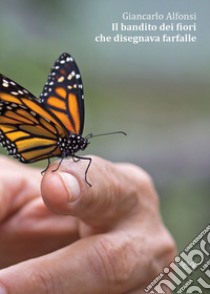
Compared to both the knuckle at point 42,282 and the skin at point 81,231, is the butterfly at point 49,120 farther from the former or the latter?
the knuckle at point 42,282

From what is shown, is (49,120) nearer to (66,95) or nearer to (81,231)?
(66,95)

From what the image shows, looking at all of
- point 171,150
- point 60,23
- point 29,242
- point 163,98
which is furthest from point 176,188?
point 29,242

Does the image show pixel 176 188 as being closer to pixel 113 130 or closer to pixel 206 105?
pixel 206 105

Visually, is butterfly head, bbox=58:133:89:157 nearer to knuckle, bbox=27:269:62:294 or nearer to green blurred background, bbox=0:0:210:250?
knuckle, bbox=27:269:62:294

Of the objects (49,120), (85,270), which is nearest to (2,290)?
(85,270)

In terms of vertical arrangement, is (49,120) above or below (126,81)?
below

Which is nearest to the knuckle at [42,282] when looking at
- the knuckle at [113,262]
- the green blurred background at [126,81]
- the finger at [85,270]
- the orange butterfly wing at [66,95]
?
the finger at [85,270]
